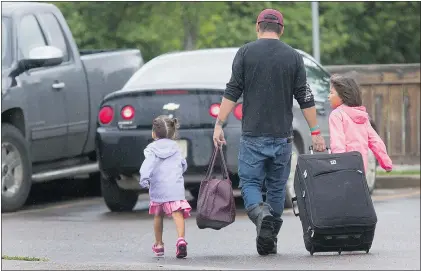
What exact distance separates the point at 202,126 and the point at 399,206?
264cm

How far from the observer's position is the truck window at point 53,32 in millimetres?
14117

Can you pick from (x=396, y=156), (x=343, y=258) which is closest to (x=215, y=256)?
(x=343, y=258)

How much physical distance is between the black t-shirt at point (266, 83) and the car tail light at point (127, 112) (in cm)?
317

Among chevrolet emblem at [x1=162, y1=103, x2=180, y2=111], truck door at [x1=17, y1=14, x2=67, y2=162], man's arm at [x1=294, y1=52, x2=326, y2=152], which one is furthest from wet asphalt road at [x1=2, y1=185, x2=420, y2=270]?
chevrolet emblem at [x1=162, y1=103, x2=180, y2=111]

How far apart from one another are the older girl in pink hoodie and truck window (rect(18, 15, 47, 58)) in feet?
15.1

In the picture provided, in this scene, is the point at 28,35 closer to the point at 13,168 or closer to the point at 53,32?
the point at 53,32

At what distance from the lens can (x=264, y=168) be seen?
9.44m

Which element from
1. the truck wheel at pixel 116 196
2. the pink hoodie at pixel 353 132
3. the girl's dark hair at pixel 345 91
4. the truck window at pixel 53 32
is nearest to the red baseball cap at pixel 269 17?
the girl's dark hair at pixel 345 91

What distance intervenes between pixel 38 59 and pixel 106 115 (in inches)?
41.1

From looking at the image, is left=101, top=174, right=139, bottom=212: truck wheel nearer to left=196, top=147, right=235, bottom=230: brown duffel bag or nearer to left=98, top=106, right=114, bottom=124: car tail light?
left=98, top=106, right=114, bottom=124: car tail light

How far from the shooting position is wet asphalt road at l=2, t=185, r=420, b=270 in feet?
28.2

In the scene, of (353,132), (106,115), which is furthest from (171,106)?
(353,132)

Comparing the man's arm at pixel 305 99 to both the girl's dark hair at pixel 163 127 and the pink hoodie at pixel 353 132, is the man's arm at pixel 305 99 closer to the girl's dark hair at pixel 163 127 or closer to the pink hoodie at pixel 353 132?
A: the pink hoodie at pixel 353 132

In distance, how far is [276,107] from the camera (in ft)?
30.4
